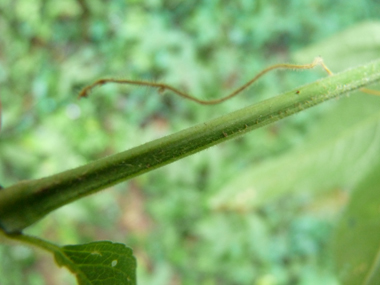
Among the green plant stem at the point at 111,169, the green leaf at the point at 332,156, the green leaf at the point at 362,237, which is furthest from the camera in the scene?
the green leaf at the point at 332,156

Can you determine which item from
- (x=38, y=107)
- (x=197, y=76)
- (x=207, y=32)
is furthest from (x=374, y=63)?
(x=38, y=107)

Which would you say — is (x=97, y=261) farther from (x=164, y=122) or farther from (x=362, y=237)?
(x=164, y=122)

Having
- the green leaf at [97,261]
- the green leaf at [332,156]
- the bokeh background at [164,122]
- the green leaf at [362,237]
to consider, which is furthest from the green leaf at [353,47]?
the bokeh background at [164,122]

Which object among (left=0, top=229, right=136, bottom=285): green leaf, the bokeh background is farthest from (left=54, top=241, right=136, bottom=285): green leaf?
the bokeh background

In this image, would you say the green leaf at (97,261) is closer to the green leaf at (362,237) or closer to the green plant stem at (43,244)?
the green plant stem at (43,244)

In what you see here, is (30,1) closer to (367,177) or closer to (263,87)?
(263,87)

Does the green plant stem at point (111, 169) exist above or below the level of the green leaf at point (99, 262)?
above

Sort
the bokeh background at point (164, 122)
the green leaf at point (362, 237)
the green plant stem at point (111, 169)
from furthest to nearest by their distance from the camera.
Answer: the bokeh background at point (164, 122)
the green leaf at point (362, 237)
the green plant stem at point (111, 169)
